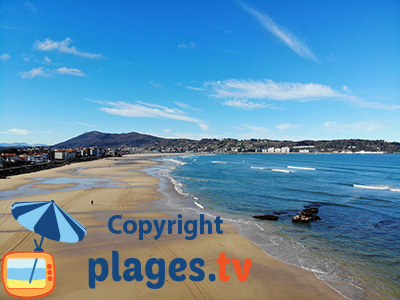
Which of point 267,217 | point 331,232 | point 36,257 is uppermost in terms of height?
point 36,257

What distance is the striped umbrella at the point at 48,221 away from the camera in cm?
657

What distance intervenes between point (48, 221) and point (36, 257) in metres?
1.08

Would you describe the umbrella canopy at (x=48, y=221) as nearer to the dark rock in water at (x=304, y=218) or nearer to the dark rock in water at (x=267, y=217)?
the dark rock in water at (x=267, y=217)

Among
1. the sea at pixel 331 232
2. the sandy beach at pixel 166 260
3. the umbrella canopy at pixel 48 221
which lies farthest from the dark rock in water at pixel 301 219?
the umbrella canopy at pixel 48 221

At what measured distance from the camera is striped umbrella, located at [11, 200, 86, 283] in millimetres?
6570

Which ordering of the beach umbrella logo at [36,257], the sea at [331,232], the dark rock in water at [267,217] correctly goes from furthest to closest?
the dark rock in water at [267,217] → the sea at [331,232] → the beach umbrella logo at [36,257]

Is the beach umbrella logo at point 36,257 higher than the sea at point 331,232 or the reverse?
higher

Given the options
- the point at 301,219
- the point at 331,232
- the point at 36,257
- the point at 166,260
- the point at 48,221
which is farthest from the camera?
the point at 301,219

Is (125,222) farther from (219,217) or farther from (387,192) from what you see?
(387,192)

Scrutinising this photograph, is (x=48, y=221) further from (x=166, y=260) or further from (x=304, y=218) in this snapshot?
(x=304, y=218)

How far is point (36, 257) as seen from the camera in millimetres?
5887

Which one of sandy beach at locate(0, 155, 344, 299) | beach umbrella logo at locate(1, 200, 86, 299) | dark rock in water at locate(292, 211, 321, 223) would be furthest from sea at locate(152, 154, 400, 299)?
beach umbrella logo at locate(1, 200, 86, 299)

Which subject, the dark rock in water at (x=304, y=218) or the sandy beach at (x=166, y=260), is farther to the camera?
the dark rock in water at (x=304, y=218)

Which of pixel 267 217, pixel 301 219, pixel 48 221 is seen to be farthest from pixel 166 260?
pixel 301 219
